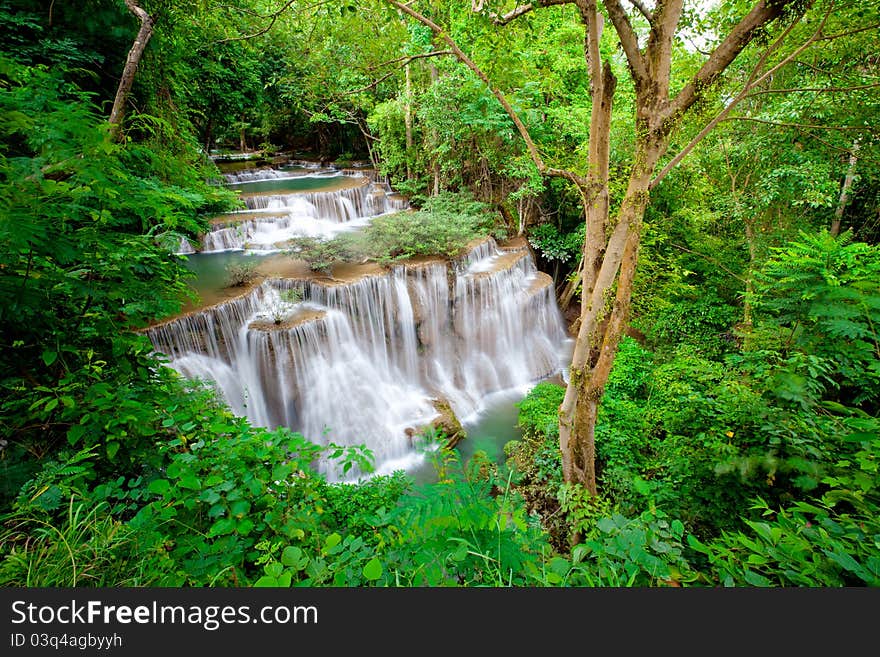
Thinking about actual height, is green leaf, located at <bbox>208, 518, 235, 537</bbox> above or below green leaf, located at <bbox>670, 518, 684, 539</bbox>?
above

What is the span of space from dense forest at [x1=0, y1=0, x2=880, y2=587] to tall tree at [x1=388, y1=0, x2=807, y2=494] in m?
0.02

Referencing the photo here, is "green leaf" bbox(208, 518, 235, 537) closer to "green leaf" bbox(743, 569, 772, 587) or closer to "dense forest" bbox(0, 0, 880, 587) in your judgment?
"dense forest" bbox(0, 0, 880, 587)

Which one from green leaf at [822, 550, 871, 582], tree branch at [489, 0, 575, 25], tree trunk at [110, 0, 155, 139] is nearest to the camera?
green leaf at [822, 550, 871, 582]

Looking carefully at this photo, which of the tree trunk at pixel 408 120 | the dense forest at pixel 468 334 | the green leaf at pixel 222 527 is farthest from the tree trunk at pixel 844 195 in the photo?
the tree trunk at pixel 408 120

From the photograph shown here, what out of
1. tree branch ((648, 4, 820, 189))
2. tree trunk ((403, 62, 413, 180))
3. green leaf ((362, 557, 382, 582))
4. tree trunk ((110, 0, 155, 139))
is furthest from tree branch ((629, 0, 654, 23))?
tree trunk ((403, 62, 413, 180))

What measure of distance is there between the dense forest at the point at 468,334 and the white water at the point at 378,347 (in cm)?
10

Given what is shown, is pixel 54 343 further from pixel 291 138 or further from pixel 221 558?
pixel 291 138

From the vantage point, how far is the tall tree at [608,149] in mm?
2871

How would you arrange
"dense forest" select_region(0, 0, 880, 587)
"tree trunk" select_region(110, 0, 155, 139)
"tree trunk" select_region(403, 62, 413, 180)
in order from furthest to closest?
"tree trunk" select_region(403, 62, 413, 180), "tree trunk" select_region(110, 0, 155, 139), "dense forest" select_region(0, 0, 880, 587)

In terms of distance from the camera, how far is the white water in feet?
22.3

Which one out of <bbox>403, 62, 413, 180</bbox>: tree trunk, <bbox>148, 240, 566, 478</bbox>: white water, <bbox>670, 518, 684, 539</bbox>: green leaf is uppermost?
<bbox>403, 62, 413, 180</bbox>: tree trunk

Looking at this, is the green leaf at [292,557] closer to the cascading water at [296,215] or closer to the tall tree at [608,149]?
the tall tree at [608,149]

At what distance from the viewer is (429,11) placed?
3869mm

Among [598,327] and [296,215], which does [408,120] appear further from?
[598,327]
